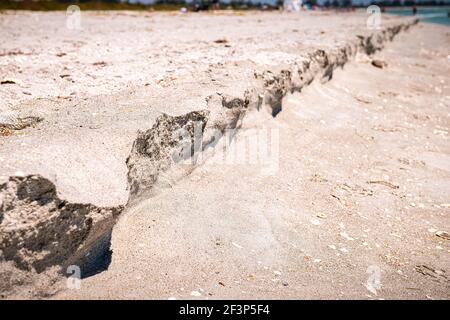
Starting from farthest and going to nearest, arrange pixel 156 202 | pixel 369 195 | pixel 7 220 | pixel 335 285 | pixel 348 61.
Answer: pixel 348 61 < pixel 369 195 < pixel 156 202 < pixel 335 285 < pixel 7 220

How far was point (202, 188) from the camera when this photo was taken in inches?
138

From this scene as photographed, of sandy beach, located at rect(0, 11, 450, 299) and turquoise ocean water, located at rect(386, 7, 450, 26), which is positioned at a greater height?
turquoise ocean water, located at rect(386, 7, 450, 26)

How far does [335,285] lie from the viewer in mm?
2619

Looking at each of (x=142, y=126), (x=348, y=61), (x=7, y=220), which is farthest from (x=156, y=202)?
(x=348, y=61)

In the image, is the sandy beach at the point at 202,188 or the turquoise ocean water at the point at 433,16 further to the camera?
the turquoise ocean water at the point at 433,16

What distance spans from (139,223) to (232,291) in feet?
2.93

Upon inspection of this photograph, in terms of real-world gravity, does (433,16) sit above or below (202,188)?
above

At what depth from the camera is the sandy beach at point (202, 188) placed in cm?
222

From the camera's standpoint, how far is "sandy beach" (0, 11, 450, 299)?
222cm

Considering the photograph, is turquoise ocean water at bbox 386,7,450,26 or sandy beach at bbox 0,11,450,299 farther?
turquoise ocean water at bbox 386,7,450,26

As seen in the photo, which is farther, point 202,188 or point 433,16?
point 433,16

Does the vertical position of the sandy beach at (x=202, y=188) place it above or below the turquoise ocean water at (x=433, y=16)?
below

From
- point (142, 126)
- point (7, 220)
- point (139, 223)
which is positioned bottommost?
point (139, 223)
